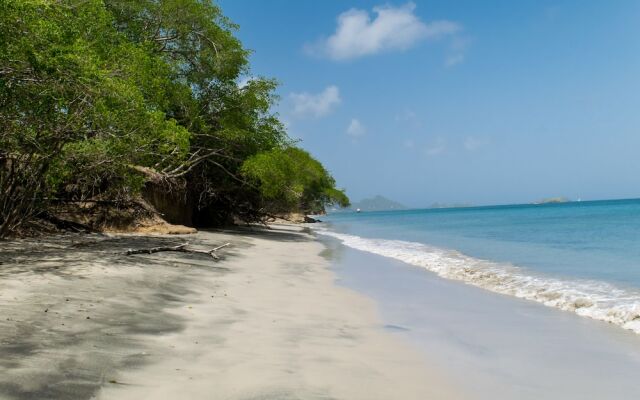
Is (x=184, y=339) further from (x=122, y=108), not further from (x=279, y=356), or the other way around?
(x=122, y=108)

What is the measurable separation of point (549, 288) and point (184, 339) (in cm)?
757

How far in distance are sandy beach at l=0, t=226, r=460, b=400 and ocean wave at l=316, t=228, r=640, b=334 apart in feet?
11.3

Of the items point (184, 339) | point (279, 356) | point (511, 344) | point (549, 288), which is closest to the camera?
point (279, 356)

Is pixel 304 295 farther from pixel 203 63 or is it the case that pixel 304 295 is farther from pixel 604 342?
pixel 203 63

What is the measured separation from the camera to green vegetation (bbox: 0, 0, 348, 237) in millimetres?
7711

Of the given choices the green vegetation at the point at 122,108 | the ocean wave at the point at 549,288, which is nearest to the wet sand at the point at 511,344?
the ocean wave at the point at 549,288

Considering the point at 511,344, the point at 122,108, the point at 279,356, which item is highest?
the point at 122,108

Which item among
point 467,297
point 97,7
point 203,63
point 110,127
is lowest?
point 467,297

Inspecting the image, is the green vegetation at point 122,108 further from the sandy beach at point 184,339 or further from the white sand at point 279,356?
the white sand at point 279,356

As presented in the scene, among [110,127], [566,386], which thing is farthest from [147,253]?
[566,386]

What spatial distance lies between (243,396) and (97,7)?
1045cm

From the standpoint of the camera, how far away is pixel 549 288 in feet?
30.3

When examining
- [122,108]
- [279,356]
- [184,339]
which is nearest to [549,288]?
[279,356]

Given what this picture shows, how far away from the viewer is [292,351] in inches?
184
